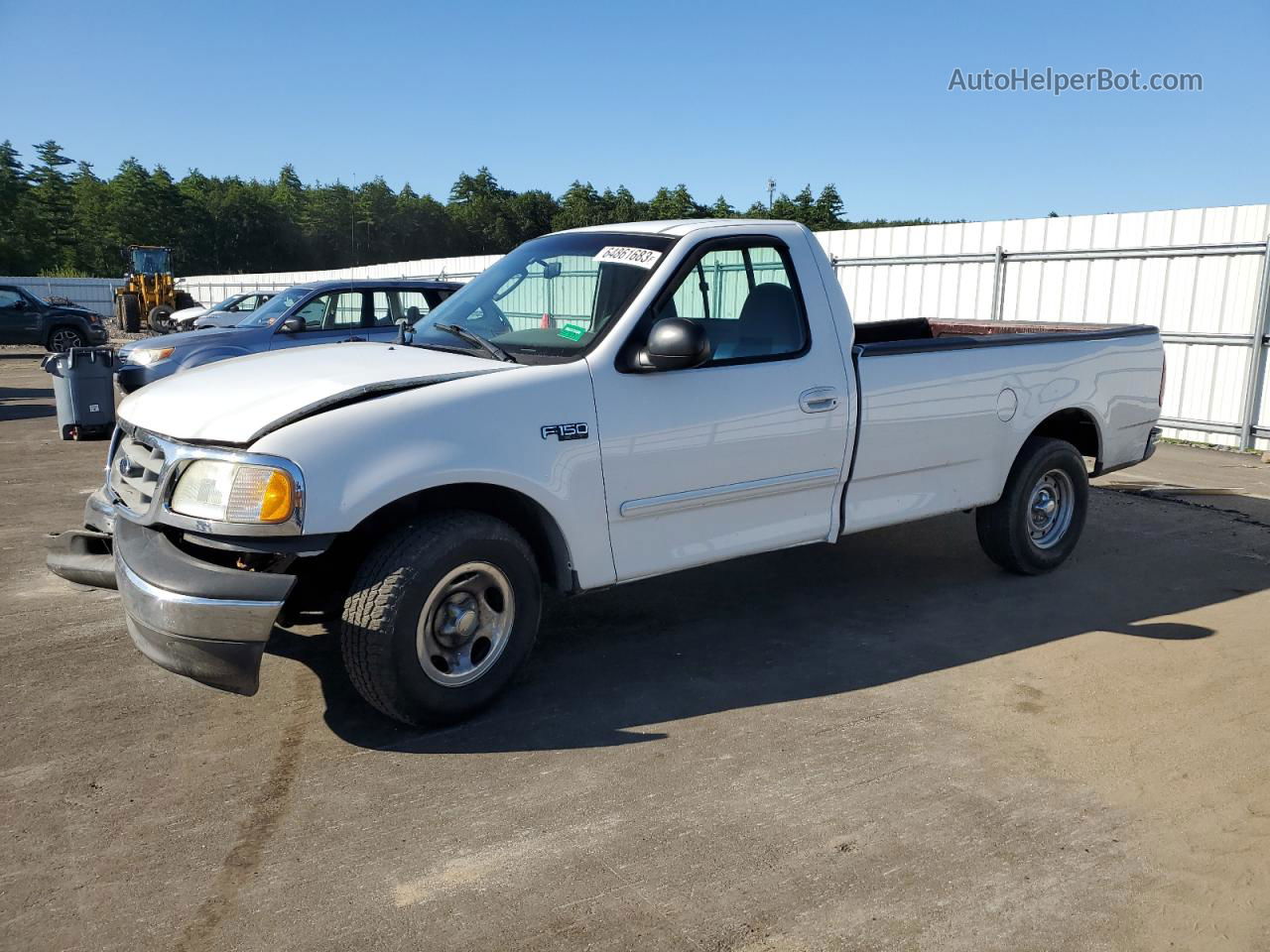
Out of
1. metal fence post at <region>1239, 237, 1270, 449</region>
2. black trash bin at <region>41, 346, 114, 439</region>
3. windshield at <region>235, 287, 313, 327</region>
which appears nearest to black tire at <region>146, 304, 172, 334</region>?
windshield at <region>235, 287, 313, 327</region>

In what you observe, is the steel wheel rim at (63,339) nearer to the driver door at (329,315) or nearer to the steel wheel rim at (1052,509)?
the driver door at (329,315)

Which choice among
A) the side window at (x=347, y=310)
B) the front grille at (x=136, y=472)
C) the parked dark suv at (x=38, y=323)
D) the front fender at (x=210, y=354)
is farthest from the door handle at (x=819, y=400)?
the parked dark suv at (x=38, y=323)

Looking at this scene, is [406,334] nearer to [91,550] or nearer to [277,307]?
[91,550]

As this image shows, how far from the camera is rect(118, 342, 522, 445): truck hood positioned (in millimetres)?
3635

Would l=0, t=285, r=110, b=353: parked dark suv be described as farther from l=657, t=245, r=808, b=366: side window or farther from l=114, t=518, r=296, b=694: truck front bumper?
l=114, t=518, r=296, b=694: truck front bumper

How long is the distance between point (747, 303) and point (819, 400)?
1.98 feet

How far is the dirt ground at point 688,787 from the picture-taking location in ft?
9.29

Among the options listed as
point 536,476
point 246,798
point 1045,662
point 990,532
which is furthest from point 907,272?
point 246,798

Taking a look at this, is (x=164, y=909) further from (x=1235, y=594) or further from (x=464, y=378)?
(x=1235, y=594)

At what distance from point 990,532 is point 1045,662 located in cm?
140

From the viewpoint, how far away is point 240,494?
3.47 m

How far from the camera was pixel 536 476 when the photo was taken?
3.94m

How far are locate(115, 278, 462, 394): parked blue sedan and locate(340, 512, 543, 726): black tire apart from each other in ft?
24.9

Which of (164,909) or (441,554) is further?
(441,554)
